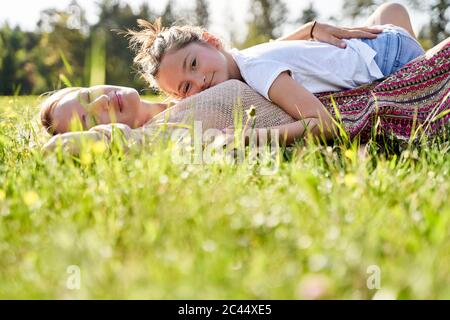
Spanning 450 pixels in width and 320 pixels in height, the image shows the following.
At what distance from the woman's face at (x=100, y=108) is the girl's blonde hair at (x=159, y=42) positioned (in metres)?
0.39

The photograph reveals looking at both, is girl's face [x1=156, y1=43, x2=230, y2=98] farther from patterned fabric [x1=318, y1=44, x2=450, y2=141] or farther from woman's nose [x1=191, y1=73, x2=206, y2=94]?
patterned fabric [x1=318, y1=44, x2=450, y2=141]

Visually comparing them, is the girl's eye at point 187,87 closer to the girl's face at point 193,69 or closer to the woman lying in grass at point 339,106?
the girl's face at point 193,69

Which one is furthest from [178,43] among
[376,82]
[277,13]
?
[277,13]

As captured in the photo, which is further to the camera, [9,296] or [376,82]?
[376,82]

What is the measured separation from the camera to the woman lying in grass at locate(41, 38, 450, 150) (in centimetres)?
268

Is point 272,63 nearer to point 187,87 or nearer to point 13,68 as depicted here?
point 187,87

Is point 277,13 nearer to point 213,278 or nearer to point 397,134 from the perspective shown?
point 397,134

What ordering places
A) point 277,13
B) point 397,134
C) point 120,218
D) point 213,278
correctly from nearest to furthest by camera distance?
point 213,278 → point 120,218 → point 397,134 → point 277,13

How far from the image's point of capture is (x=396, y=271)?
3.54 feet

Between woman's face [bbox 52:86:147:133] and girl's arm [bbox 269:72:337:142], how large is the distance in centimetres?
72

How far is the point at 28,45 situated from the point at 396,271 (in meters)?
30.8

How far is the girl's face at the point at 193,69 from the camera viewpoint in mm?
3008

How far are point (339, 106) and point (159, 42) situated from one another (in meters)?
1.10

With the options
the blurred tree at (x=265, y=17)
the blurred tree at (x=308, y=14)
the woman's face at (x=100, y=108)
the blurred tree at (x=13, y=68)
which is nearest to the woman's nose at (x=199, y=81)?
the woman's face at (x=100, y=108)
